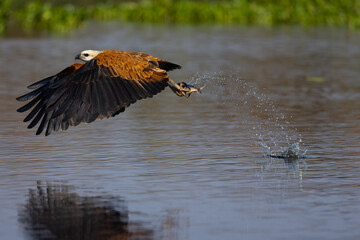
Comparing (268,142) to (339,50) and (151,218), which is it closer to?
(151,218)

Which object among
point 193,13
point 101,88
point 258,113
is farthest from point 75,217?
point 193,13

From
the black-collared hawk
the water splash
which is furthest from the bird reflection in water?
the water splash

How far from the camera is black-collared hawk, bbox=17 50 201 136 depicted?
9.75 metres

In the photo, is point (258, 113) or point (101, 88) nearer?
point (101, 88)

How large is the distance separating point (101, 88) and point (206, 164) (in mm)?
1819

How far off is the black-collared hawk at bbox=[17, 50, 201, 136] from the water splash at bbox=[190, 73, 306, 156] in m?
2.64

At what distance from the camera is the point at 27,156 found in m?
11.5

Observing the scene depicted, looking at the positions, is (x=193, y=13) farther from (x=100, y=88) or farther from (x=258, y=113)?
(x=100, y=88)

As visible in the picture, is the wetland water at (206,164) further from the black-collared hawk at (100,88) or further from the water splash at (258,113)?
the black-collared hawk at (100,88)

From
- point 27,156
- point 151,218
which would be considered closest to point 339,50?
point 27,156

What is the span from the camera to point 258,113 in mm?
15938

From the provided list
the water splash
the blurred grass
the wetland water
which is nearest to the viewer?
the wetland water

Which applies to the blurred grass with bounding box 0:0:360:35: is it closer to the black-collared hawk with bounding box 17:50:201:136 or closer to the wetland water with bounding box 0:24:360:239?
the wetland water with bounding box 0:24:360:239

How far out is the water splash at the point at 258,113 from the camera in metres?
12.6
